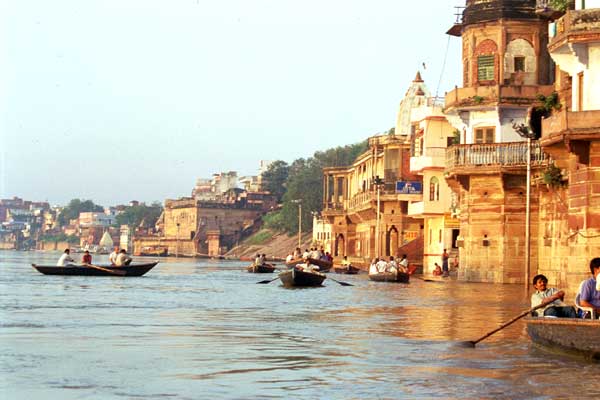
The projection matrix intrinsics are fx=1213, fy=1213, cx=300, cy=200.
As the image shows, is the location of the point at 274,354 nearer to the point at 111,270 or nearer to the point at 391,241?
the point at 111,270

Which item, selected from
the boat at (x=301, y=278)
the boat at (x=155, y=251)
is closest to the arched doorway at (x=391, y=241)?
the boat at (x=301, y=278)

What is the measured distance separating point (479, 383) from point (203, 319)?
1196 cm

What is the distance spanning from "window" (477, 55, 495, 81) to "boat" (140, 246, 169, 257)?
143 m

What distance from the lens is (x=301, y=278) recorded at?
44.0m

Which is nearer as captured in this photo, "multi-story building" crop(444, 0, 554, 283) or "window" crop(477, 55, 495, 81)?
"multi-story building" crop(444, 0, 554, 283)

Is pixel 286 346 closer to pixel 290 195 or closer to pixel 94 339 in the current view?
pixel 94 339

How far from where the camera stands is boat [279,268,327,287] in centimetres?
4353

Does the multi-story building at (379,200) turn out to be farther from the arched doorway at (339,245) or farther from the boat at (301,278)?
the boat at (301,278)

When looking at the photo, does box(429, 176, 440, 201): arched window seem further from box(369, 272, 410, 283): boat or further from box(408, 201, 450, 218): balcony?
box(369, 272, 410, 283): boat

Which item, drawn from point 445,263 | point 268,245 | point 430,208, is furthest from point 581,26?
point 268,245

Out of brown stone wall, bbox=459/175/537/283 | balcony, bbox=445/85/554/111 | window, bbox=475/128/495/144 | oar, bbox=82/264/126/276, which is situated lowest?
oar, bbox=82/264/126/276

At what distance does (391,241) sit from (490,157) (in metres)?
30.4

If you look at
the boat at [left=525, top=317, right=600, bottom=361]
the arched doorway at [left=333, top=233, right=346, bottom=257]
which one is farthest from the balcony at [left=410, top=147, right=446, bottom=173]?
the boat at [left=525, top=317, right=600, bottom=361]

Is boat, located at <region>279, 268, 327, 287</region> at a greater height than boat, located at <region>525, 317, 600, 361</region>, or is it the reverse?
boat, located at <region>279, 268, 327, 287</region>
